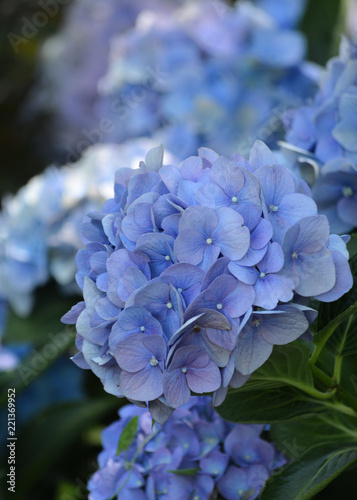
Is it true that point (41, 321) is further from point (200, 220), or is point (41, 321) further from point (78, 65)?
point (78, 65)

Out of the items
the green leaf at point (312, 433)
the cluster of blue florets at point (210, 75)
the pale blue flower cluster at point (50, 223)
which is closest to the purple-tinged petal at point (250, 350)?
the green leaf at point (312, 433)

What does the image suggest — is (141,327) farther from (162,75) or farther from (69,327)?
(162,75)

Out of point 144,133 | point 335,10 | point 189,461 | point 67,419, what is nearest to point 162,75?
point 144,133

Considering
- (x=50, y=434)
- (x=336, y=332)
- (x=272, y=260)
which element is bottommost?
(x=50, y=434)

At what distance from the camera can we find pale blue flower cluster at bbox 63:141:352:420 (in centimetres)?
32

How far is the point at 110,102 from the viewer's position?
113 cm

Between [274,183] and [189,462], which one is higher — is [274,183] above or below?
above

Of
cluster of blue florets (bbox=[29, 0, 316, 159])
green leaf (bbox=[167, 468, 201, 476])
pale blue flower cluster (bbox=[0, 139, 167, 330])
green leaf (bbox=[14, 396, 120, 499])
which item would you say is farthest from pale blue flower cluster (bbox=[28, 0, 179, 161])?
green leaf (bbox=[167, 468, 201, 476])

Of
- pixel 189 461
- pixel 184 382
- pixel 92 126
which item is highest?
pixel 184 382

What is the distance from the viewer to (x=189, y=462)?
1.53ft

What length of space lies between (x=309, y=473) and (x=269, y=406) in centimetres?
Result: 5

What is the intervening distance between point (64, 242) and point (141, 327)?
561 millimetres

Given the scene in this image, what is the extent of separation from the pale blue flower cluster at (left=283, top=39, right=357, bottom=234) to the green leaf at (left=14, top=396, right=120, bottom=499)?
46 centimetres

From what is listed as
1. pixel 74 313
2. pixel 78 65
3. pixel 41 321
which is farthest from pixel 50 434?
pixel 78 65
